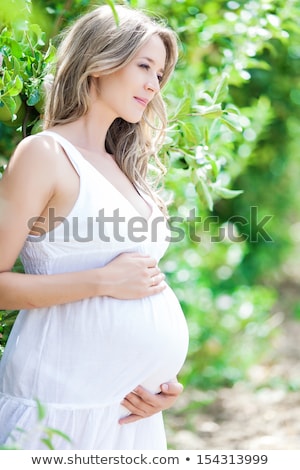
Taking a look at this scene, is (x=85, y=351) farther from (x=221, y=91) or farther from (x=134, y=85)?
(x=221, y=91)

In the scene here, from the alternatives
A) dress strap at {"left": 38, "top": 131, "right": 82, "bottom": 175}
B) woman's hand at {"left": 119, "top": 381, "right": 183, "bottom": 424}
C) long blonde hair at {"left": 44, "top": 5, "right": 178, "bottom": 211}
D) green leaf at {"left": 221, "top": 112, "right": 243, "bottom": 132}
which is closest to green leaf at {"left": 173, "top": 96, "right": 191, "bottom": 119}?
green leaf at {"left": 221, "top": 112, "right": 243, "bottom": 132}

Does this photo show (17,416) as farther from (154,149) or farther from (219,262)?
(219,262)

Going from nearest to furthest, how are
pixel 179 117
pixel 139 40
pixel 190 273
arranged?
pixel 139 40 → pixel 179 117 → pixel 190 273

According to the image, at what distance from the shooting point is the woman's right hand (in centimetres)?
199

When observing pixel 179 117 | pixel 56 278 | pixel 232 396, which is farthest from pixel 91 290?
pixel 232 396

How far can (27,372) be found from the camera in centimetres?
198

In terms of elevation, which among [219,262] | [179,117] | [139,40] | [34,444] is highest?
[139,40]

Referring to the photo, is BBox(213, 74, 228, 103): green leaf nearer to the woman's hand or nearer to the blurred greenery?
the blurred greenery

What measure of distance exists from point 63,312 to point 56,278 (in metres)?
0.10

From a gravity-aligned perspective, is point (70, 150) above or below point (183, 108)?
above

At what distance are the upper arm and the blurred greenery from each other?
21cm

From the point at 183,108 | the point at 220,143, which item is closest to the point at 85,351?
the point at 183,108

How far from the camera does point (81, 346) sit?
199 centimetres

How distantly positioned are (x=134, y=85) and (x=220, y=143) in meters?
1.07
